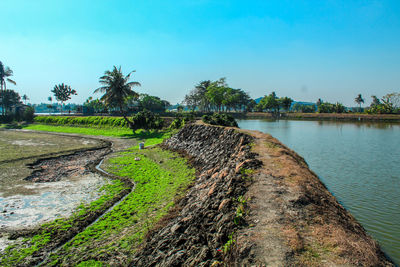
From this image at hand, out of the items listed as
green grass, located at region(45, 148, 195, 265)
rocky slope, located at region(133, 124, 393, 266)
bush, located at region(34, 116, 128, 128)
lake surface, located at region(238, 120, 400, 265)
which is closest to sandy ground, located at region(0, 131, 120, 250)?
green grass, located at region(45, 148, 195, 265)

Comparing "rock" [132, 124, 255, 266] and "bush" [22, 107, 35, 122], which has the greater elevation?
"bush" [22, 107, 35, 122]

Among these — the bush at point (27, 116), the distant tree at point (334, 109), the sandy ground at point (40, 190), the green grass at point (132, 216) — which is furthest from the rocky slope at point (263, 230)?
the distant tree at point (334, 109)

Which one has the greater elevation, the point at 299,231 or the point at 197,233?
the point at 299,231

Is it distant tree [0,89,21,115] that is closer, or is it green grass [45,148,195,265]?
green grass [45,148,195,265]

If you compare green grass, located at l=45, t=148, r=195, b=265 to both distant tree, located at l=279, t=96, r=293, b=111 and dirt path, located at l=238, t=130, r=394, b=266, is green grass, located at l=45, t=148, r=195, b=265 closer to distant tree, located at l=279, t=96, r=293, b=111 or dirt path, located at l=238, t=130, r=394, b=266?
dirt path, located at l=238, t=130, r=394, b=266

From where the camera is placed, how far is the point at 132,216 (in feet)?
38.5

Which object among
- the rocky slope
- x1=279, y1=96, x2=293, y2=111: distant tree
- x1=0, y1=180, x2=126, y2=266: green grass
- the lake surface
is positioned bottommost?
x1=0, y1=180, x2=126, y2=266: green grass

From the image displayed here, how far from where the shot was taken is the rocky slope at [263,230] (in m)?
6.01

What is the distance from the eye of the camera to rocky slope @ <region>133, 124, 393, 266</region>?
6012 millimetres

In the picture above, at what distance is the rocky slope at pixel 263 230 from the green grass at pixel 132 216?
951 millimetres

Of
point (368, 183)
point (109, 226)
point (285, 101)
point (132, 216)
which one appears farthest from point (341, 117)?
point (109, 226)

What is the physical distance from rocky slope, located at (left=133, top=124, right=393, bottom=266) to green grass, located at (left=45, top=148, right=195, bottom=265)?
95cm

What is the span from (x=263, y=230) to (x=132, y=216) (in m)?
6.94

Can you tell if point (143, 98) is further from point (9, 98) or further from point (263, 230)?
point (263, 230)
